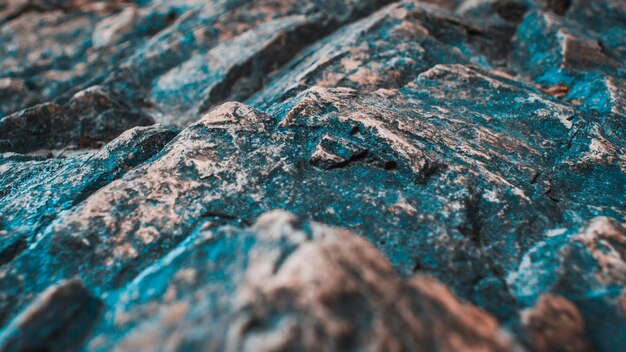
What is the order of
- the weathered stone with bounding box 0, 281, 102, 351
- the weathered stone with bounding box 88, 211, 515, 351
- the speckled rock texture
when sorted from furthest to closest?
the weathered stone with bounding box 0, 281, 102, 351
the speckled rock texture
the weathered stone with bounding box 88, 211, 515, 351

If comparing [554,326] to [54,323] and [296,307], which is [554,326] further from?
[54,323]

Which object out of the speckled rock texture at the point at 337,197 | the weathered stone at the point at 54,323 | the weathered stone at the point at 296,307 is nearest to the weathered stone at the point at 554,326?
the speckled rock texture at the point at 337,197

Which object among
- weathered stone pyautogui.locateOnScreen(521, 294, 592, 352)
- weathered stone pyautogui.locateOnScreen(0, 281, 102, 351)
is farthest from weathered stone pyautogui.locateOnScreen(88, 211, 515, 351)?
weathered stone pyautogui.locateOnScreen(521, 294, 592, 352)

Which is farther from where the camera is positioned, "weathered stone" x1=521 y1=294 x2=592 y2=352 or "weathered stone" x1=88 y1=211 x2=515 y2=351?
"weathered stone" x1=521 y1=294 x2=592 y2=352

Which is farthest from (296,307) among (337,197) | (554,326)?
(337,197)

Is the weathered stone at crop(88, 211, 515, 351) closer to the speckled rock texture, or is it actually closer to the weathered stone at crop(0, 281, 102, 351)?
the speckled rock texture

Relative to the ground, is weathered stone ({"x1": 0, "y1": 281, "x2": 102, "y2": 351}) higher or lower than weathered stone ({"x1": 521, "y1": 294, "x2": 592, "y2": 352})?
higher

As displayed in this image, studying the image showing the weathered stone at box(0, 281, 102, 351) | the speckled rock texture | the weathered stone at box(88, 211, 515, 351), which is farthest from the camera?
the weathered stone at box(0, 281, 102, 351)

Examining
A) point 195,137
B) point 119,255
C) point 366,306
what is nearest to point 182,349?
point 366,306

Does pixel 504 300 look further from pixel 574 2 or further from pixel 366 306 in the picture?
pixel 574 2
